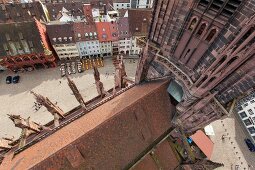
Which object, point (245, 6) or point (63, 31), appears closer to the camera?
point (245, 6)

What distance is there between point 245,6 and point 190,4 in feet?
16.3

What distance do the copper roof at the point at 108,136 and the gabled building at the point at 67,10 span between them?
165 feet

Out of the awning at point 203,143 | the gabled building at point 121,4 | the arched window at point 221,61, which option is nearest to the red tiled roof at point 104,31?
the gabled building at point 121,4

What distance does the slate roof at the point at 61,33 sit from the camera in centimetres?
5916

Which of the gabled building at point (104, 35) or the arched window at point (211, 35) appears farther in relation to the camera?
the gabled building at point (104, 35)

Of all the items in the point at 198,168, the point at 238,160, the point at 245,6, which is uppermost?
the point at 245,6

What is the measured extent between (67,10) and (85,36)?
15.5 meters

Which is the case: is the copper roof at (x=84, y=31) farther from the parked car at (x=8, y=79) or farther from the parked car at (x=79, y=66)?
the parked car at (x=8, y=79)

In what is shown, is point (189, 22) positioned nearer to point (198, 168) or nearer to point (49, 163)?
point (49, 163)

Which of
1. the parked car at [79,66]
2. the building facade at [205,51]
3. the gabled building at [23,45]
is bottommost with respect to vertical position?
the parked car at [79,66]

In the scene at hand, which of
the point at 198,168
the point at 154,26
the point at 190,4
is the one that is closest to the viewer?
the point at 190,4

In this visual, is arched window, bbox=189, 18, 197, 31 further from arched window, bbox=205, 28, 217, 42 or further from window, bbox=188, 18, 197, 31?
arched window, bbox=205, 28, 217, 42

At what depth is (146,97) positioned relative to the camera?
24.5 meters

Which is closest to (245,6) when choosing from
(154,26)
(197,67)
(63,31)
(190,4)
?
(190,4)
